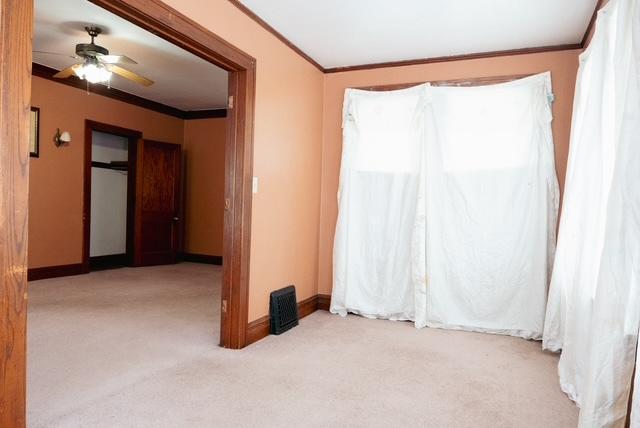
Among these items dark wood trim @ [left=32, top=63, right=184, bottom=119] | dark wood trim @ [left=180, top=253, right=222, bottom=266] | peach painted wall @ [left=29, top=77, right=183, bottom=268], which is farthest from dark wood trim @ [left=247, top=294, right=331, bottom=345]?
dark wood trim @ [left=32, top=63, right=184, bottom=119]

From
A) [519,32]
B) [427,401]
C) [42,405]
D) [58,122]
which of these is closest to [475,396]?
[427,401]

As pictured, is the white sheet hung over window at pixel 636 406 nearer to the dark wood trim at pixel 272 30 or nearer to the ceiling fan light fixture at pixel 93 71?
the dark wood trim at pixel 272 30

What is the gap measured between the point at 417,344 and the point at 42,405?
240 cm

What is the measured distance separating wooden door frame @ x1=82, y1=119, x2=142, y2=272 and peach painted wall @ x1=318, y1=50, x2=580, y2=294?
3517mm

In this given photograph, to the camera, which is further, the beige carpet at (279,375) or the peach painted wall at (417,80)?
the peach painted wall at (417,80)

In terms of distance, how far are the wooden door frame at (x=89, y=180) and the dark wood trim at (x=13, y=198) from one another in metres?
4.68

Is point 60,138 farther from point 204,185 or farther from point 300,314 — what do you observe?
point 300,314

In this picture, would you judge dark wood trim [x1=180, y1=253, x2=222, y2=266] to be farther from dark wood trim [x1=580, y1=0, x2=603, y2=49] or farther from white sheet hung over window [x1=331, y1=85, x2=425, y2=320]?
dark wood trim [x1=580, y1=0, x2=603, y2=49]

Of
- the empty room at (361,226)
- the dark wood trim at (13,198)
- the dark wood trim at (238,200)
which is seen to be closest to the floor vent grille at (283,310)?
the empty room at (361,226)

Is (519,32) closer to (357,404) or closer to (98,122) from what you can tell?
(357,404)

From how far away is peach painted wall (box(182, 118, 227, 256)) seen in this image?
23.9ft

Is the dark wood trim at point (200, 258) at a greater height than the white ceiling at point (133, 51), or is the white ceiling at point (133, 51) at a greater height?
the white ceiling at point (133, 51)

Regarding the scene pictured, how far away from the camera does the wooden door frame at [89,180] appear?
5824 mm

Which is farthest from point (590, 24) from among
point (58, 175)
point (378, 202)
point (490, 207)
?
point (58, 175)
